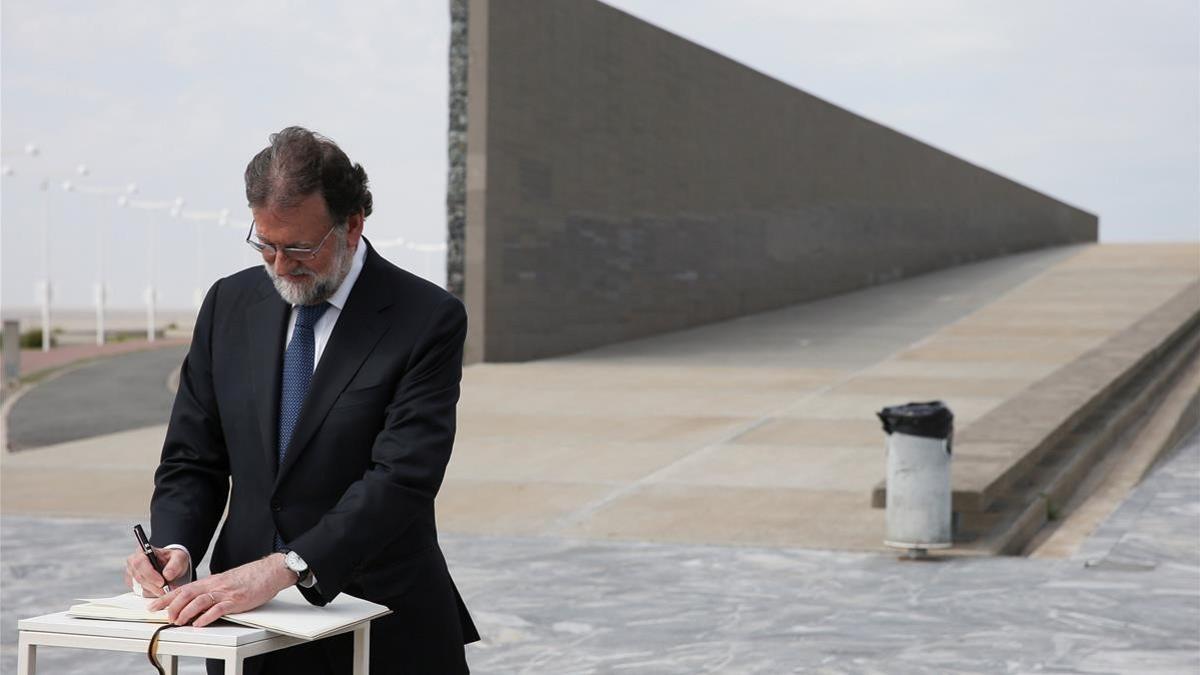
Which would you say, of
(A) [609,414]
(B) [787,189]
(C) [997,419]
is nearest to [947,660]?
(C) [997,419]

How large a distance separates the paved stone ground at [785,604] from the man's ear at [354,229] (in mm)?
3322

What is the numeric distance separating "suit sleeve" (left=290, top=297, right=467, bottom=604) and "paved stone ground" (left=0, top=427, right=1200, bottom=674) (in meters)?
3.17

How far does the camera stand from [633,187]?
20.0 meters

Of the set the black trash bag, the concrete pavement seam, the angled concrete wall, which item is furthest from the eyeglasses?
the angled concrete wall

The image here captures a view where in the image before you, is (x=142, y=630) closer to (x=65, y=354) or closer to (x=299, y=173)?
(x=299, y=173)

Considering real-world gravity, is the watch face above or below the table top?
above

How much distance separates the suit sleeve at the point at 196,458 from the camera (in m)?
3.09

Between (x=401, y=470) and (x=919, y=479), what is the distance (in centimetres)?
578

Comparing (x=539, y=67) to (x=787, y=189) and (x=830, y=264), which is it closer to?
(x=787, y=189)

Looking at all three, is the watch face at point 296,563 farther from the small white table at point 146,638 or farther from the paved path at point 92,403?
the paved path at point 92,403

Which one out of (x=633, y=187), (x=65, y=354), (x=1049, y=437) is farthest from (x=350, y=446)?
(x=65, y=354)

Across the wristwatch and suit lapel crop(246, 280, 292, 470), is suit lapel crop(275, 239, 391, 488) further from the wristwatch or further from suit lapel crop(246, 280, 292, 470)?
the wristwatch

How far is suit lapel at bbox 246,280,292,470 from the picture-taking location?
3.04 meters

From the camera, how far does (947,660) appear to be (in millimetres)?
6125
